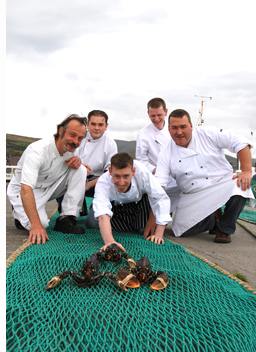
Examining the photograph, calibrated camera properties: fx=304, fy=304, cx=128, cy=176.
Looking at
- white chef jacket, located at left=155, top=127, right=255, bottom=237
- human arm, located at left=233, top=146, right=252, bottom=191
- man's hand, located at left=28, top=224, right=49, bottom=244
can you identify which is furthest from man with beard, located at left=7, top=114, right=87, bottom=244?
human arm, located at left=233, top=146, right=252, bottom=191

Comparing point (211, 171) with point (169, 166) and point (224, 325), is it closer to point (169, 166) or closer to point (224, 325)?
point (169, 166)

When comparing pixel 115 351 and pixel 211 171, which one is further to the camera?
pixel 211 171

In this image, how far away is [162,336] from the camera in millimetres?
1430

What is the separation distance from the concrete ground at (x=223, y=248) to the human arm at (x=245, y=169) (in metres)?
0.76

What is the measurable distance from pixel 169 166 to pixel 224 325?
9.20ft

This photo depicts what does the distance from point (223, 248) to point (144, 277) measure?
1.91 metres

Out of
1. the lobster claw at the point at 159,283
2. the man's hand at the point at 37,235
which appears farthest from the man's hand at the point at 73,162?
the lobster claw at the point at 159,283

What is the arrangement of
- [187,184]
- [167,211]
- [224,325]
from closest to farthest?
1. [224,325]
2. [167,211]
3. [187,184]

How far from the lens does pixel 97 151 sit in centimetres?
498

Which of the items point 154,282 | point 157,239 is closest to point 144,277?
point 154,282

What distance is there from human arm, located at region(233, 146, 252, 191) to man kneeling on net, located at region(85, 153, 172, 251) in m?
1.07

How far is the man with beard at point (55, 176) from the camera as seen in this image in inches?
141

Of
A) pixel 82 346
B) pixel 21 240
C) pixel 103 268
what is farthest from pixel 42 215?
pixel 82 346

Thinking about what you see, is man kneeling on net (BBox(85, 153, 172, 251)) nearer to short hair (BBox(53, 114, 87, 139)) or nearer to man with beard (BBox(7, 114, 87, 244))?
man with beard (BBox(7, 114, 87, 244))
